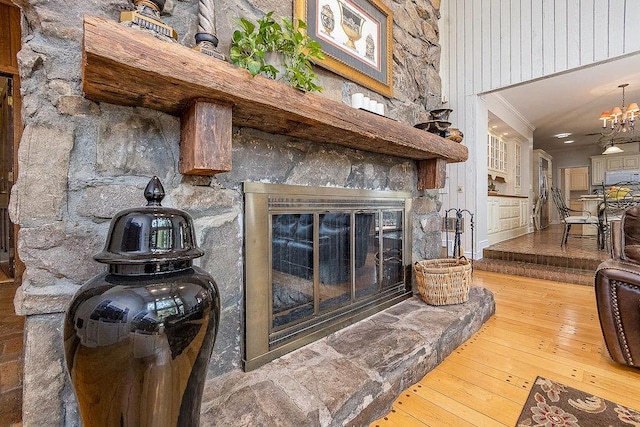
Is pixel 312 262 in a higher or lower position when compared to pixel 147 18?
lower

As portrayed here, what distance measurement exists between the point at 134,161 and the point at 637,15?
4.45 m

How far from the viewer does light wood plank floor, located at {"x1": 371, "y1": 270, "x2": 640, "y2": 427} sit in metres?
1.24

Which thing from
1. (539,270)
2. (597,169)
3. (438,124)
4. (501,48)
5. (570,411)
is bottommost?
(570,411)

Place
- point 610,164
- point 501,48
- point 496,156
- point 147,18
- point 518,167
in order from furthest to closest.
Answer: point 610,164, point 518,167, point 496,156, point 501,48, point 147,18

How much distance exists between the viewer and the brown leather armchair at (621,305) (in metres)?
1.48

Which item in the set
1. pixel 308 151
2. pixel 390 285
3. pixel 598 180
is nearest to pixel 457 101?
pixel 390 285

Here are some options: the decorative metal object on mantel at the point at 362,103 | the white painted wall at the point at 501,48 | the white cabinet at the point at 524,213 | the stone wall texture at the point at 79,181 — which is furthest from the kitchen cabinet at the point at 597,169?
the stone wall texture at the point at 79,181

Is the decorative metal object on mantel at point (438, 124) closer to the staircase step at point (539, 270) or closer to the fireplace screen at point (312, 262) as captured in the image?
the fireplace screen at point (312, 262)

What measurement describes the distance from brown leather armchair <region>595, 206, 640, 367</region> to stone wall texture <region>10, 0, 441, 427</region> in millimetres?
1800

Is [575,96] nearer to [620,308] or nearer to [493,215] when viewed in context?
[493,215]

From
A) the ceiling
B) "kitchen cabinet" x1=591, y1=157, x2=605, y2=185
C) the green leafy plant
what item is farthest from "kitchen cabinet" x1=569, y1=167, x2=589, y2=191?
the green leafy plant

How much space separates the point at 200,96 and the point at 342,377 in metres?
1.16

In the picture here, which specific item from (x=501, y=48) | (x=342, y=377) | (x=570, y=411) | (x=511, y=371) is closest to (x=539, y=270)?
(x=511, y=371)

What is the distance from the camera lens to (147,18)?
888 mm
